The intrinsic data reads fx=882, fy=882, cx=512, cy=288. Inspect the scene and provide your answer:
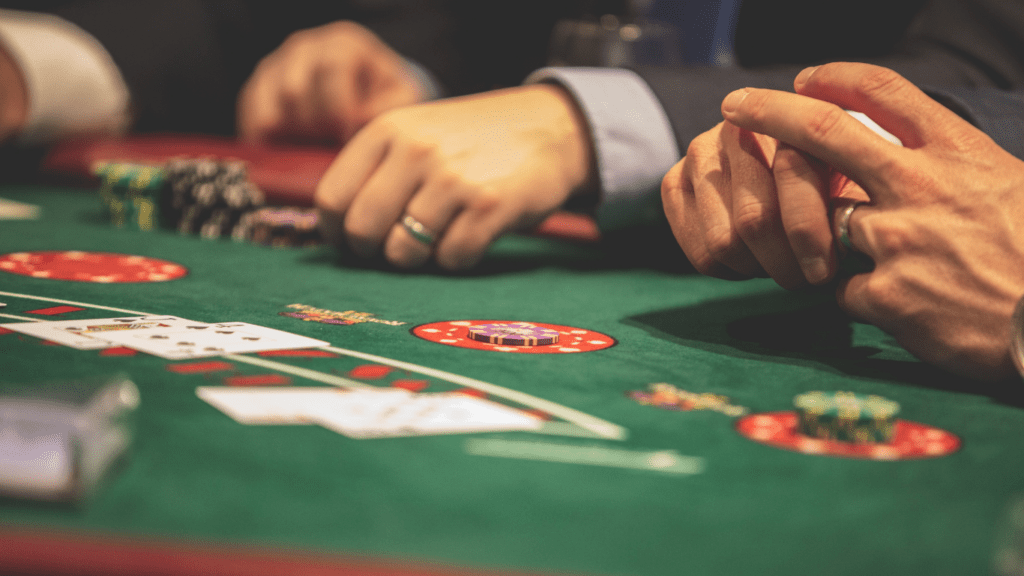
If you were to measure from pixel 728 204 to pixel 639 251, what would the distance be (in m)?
0.91

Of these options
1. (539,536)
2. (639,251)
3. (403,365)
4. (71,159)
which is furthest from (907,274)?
(71,159)

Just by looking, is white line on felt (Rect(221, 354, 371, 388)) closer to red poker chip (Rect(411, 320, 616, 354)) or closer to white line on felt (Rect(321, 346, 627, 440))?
white line on felt (Rect(321, 346, 627, 440))

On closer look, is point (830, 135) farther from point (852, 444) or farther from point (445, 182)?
point (445, 182)

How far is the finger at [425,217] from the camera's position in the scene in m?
1.90

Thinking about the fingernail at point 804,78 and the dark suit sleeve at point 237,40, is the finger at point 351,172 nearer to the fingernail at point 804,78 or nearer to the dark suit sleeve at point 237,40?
the fingernail at point 804,78

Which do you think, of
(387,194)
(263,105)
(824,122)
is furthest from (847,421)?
(263,105)

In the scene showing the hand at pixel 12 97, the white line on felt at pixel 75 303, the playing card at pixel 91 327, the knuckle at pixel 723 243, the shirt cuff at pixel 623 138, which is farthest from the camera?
the hand at pixel 12 97

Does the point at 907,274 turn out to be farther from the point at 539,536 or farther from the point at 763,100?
the point at 539,536

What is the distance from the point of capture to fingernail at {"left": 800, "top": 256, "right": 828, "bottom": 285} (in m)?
1.32

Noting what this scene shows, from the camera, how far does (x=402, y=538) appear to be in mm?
611

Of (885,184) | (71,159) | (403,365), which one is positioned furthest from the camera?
(71,159)

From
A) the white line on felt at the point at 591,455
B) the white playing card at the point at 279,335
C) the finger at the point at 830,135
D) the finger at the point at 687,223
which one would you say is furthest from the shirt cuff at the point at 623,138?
the white line on felt at the point at 591,455

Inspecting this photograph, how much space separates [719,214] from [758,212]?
93mm

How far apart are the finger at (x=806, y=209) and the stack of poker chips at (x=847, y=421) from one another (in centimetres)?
45
